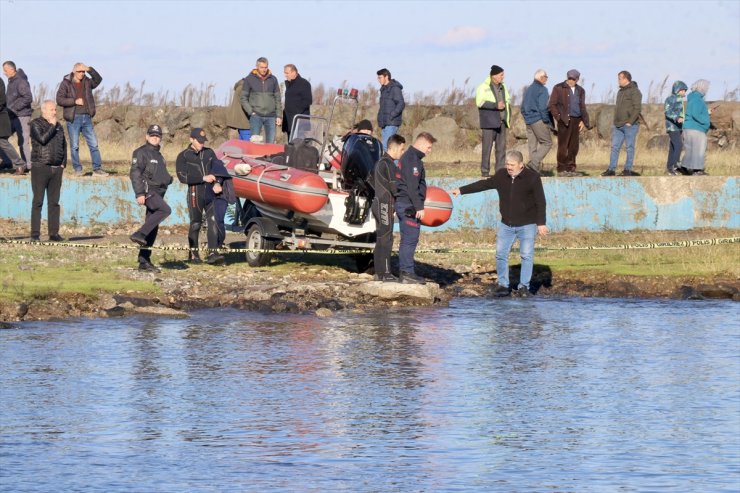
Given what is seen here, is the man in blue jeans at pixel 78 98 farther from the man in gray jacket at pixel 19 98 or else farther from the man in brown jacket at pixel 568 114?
the man in brown jacket at pixel 568 114

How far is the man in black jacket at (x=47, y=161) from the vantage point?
794 inches

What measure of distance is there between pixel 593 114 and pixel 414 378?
2155 centimetres

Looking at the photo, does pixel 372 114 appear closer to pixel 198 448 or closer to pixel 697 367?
pixel 697 367

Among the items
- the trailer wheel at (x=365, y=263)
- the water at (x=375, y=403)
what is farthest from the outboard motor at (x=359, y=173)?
the water at (x=375, y=403)

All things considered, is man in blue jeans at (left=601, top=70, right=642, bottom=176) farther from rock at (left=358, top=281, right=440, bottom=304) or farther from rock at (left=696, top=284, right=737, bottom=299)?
rock at (left=358, top=281, right=440, bottom=304)

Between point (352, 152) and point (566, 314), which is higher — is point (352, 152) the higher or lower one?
the higher one

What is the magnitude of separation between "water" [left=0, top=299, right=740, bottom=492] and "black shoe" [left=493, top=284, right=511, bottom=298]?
1521mm

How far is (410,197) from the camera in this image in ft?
56.1

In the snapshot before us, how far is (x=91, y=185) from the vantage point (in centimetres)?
2416

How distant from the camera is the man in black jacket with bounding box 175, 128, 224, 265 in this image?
18672 millimetres

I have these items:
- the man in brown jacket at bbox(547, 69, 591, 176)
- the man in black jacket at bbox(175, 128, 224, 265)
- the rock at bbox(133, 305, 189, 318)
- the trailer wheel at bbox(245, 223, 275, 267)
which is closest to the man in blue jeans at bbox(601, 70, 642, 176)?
the man in brown jacket at bbox(547, 69, 591, 176)

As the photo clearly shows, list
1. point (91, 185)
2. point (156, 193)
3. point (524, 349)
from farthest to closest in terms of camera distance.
A: point (91, 185)
point (156, 193)
point (524, 349)

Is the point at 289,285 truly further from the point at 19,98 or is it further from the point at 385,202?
the point at 19,98

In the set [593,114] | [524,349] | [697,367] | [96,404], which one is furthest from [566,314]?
[593,114]
